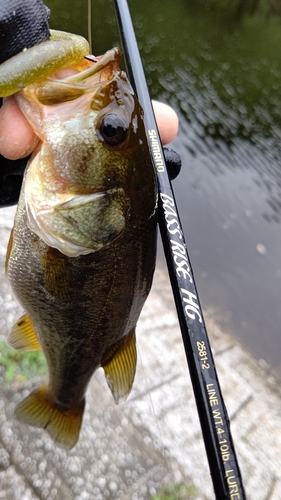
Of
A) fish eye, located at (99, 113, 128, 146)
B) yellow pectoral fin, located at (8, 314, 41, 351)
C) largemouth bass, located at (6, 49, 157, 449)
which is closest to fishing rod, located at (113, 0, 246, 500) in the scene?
largemouth bass, located at (6, 49, 157, 449)

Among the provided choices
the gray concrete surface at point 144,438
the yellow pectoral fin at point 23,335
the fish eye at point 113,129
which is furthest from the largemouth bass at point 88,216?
the gray concrete surface at point 144,438

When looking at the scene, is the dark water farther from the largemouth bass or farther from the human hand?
the human hand

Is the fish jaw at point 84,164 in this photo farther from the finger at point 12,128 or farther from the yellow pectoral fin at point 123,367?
the yellow pectoral fin at point 123,367

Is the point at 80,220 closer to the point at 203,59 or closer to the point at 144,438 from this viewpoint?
the point at 144,438

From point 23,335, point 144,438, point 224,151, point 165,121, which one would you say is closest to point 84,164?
point 165,121

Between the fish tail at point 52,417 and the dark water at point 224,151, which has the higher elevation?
the fish tail at point 52,417
